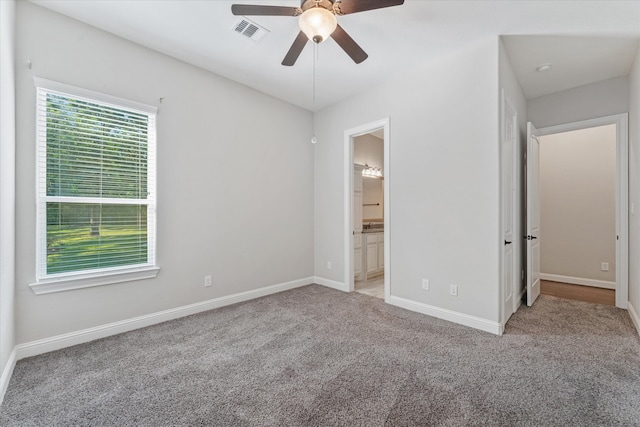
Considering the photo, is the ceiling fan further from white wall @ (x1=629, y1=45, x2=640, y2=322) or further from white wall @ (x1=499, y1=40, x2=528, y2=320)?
white wall @ (x1=629, y1=45, x2=640, y2=322)

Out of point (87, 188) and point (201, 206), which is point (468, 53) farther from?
point (87, 188)

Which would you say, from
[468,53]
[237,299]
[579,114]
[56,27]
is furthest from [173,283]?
[579,114]

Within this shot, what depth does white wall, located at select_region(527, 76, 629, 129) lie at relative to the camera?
337cm

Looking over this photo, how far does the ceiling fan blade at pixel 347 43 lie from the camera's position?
2.07 metres

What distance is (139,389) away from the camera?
1.86m

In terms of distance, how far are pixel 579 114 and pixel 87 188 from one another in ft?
18.6

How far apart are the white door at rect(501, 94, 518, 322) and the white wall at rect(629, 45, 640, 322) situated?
1.03 meters

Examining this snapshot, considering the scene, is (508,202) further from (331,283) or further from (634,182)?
(331,283)

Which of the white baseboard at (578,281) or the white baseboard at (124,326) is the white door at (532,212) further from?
the white baseboard at (124,326)

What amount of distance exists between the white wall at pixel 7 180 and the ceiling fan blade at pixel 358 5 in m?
2.19

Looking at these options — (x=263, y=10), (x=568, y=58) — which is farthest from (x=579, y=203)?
(x=263, y=10)

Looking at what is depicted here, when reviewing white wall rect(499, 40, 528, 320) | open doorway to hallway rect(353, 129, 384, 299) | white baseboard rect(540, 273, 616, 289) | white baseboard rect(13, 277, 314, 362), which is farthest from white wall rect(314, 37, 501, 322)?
white baseboard rect(540, 273, 616, 289)

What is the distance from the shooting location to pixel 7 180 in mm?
1977

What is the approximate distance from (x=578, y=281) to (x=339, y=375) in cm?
473
